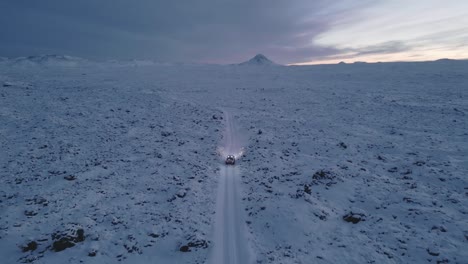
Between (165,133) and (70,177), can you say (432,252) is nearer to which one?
(70,177)

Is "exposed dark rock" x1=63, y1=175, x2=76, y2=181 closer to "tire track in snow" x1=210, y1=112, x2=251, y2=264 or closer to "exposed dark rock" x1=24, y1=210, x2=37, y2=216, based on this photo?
"exposed dark rock" x1=24, y1=210, x2=37, y2=216

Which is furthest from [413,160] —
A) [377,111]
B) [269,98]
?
[269,98]

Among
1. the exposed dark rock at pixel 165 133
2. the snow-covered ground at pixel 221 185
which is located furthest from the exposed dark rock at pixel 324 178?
the exposed dark rock at pixel 165 133

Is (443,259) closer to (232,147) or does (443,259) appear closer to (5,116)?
(232,147)

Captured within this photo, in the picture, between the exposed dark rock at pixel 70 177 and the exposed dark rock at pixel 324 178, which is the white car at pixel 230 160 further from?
the exposed dark rock at pixel 70 177

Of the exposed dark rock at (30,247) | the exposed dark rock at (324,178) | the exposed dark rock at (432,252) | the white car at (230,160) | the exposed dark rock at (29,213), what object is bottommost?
the exposed dark rock at (432,252)

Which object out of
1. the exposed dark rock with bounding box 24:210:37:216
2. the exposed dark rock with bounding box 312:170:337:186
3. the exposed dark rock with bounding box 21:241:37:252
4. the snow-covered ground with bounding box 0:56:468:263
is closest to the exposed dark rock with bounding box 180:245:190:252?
the snow-covered ground with bounding box 0:56:468:263

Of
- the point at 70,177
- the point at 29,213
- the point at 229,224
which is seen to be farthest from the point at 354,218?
the point at 70,177
